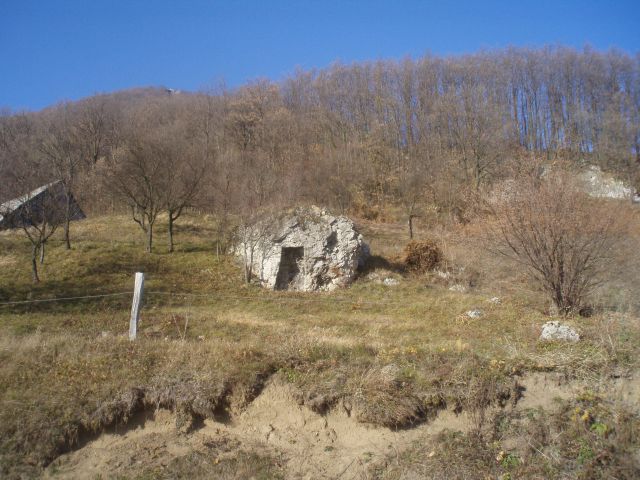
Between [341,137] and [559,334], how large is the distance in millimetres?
37061

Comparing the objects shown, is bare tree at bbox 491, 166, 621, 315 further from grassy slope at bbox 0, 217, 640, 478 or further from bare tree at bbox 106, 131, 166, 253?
bare tree at bbox 106, 131, 166, 253

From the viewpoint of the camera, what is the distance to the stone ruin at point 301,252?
18078mm

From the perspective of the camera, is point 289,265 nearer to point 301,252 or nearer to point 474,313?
point 301,252

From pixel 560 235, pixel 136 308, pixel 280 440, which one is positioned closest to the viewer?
pixel 280 440

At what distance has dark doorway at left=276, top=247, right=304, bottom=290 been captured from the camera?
18.2m

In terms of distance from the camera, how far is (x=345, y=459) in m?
5.76

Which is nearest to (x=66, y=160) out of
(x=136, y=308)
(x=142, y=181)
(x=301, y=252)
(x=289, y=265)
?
(x=142, y=181)

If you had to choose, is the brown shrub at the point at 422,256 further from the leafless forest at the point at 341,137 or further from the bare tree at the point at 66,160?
the bare tree at the point at 66,160

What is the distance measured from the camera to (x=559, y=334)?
7.76 metres

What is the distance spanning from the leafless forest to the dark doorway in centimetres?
225

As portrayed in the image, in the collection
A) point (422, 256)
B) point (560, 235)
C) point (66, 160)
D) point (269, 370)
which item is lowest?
point (269, 370)

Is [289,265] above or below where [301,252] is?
below

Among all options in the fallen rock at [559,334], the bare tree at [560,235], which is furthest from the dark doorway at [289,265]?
the fallen rock at [559,334]

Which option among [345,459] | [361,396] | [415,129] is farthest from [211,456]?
[415,129]
